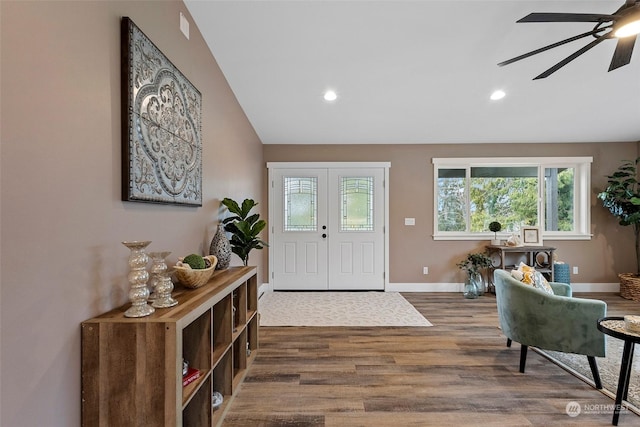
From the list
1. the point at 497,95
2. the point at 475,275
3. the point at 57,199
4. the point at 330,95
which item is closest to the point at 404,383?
the point at 57,199

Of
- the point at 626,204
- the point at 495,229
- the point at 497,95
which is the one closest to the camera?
the point at 497,95

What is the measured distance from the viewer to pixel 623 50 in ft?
6.89

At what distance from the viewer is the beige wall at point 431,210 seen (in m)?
4.79

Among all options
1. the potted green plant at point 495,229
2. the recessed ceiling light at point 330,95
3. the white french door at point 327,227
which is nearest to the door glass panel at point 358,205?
the white french door at point 327,227

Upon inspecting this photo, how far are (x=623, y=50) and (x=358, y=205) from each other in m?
3.39

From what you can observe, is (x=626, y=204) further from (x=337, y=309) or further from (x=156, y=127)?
(x=156, y=127)

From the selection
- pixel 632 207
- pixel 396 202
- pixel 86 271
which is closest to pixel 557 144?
pixel 632 207

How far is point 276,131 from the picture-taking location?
455cm

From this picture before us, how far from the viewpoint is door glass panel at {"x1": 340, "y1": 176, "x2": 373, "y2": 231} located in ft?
16.3

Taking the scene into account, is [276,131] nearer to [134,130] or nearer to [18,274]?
[134,130]

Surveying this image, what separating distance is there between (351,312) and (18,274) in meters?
3.36

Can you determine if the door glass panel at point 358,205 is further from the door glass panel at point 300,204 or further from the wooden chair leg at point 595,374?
the wooden chair leg at point 595,374

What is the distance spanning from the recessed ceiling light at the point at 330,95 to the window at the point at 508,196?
2.14m
